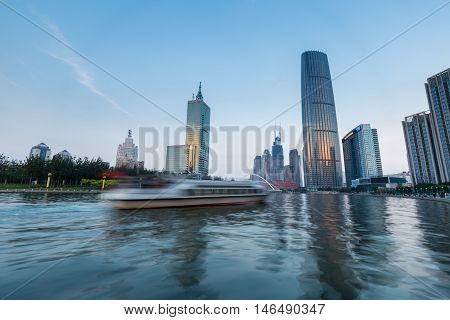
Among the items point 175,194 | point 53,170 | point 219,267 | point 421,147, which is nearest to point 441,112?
point 421,147

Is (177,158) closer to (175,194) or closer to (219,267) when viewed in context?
(175,194)

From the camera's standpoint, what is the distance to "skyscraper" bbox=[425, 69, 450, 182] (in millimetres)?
144625

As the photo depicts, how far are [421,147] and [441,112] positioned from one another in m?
46.0

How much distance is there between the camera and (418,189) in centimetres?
14612

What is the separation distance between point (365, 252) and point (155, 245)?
9.68m

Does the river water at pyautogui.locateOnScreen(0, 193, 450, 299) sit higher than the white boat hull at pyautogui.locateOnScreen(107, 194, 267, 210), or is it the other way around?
the white boat hull at pyautogui.locateOnScreen(107, 194, 267, 210)

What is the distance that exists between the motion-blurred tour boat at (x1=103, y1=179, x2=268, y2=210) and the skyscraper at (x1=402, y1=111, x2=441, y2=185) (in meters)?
190

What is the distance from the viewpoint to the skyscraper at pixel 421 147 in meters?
174

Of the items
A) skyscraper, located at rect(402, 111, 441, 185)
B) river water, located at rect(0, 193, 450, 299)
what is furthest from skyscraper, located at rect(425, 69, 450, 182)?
river water, located at rect(0, 193, 450, 299)

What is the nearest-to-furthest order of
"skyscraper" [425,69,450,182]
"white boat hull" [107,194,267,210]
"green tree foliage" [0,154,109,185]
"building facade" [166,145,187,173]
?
1. "white boat hull" [107,194,267,210]
2. "green tree foliage" [0,154,109,185]
3. "skyscraper" [425,69,450,182]
4. "building facade" [166,145,187,173]

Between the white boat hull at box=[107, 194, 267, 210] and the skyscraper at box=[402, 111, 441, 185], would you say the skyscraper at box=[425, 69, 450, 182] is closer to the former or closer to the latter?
the skyscraper at box=[402, 111, 441, 185]

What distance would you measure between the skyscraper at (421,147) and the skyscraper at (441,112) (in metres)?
13.3

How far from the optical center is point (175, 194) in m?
33.3
